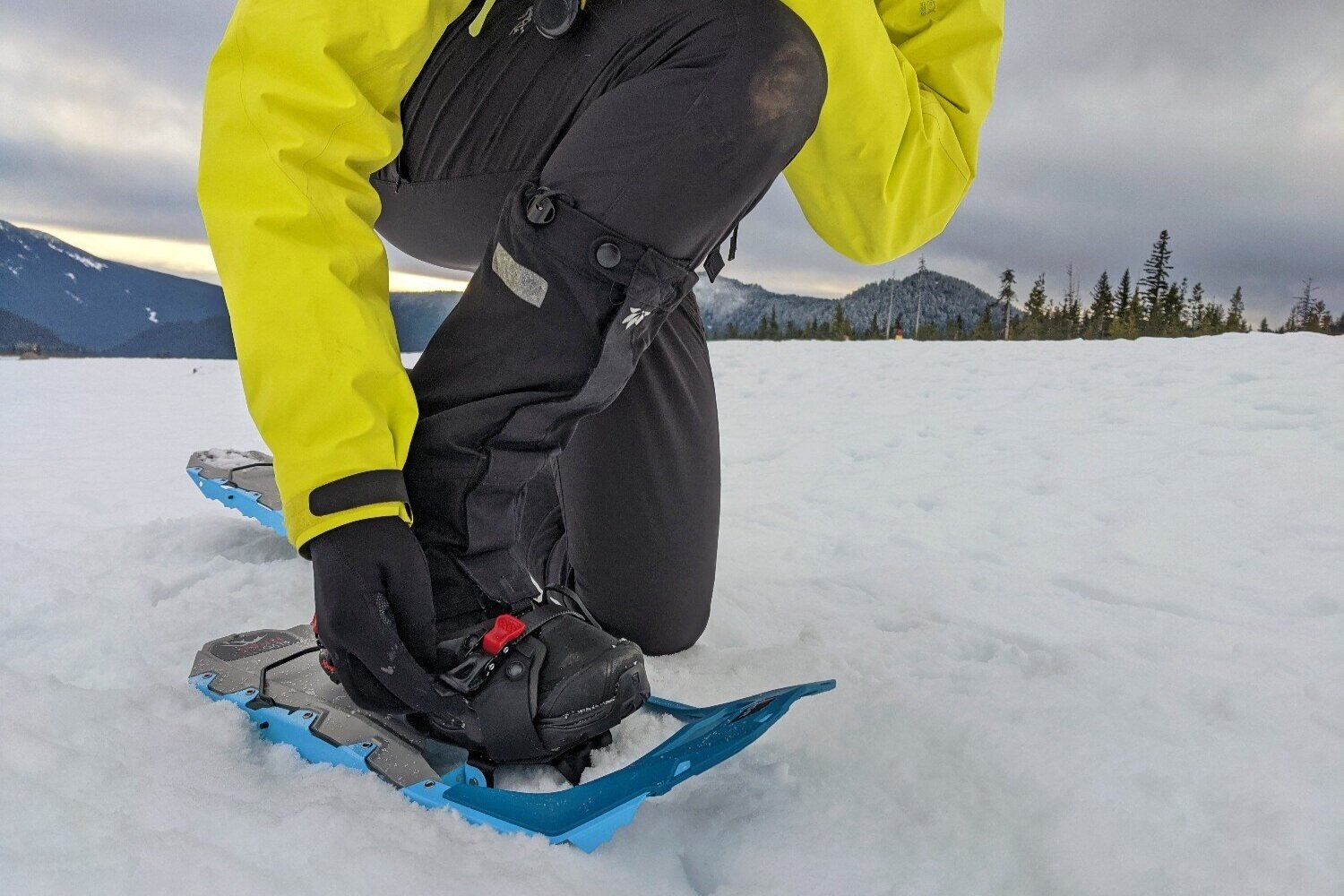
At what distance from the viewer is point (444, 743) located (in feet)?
3.49

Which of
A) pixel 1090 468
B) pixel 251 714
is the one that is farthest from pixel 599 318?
pixel 1090 468

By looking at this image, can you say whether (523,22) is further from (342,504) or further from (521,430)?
(342,504)

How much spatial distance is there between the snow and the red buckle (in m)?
0.19

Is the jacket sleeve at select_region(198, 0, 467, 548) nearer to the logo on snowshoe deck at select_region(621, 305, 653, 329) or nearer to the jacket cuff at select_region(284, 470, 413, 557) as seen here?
the jacket cuff at select_region(284, 470, 413, 557)

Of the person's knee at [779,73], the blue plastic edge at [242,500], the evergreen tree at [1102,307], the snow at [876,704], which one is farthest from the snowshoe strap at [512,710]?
the evergreen tree at [1102,307]

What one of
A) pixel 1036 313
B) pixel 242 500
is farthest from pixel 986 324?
pixel 242 500

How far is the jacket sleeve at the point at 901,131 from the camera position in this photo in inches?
51.5

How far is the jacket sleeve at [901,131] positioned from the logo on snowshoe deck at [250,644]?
1.11 m

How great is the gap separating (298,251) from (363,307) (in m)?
0.09

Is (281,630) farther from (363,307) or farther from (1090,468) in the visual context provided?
(1090,468)

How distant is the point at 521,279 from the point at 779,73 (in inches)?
15.1

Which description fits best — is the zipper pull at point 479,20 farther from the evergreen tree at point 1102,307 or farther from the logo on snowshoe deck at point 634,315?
the evergreen tree at point 1102,307

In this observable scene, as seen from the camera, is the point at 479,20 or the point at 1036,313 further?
the point at 1036,313

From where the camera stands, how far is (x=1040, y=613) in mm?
1721
